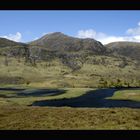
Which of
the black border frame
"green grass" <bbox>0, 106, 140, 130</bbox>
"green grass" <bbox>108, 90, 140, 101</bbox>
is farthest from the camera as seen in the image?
"green grass" <bbox>108, 90, 140, 101</bbox>

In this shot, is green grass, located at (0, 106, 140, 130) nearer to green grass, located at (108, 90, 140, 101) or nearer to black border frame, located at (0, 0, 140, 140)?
black border frame, located at (0, 0, 140, 140)

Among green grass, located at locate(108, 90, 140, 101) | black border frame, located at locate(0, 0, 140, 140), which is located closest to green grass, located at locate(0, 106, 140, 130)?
black border frame, located at locate(0, 0, 140, 140)
